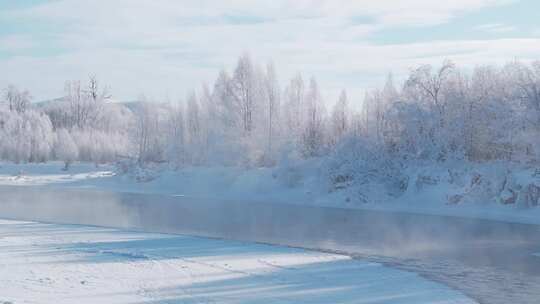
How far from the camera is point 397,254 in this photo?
2108cm

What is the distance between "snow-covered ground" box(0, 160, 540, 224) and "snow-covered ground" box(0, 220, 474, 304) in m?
18.3

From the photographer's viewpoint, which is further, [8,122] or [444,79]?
[8,122]

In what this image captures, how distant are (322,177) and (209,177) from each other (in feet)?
35.5

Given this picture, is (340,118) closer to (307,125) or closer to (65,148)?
(307,125)

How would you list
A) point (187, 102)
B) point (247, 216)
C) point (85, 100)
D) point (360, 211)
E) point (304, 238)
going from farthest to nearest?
point (85, 100), point (187, 102), point (360, 211), point (247, 216), point (304, 238)

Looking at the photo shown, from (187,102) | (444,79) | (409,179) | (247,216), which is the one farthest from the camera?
(187,102)

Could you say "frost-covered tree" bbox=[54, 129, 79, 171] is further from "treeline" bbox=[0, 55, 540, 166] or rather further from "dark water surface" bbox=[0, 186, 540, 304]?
"dark water surface" bbox=[0, 186, 540, 304]

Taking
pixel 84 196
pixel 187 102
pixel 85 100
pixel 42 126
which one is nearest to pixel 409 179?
pixel 84 196

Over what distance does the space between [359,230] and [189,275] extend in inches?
507

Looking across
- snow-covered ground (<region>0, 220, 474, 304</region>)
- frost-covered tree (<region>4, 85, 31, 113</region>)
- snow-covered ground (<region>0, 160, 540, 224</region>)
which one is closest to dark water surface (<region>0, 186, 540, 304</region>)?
snow-covered ground (<region>0, 220, 474, 304</region>)

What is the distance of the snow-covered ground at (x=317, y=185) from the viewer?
3694 centimetres

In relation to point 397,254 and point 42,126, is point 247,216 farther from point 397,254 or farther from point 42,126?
point 42,126

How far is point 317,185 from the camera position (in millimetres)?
43812

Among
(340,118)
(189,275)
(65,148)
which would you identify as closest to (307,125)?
(340,118)
